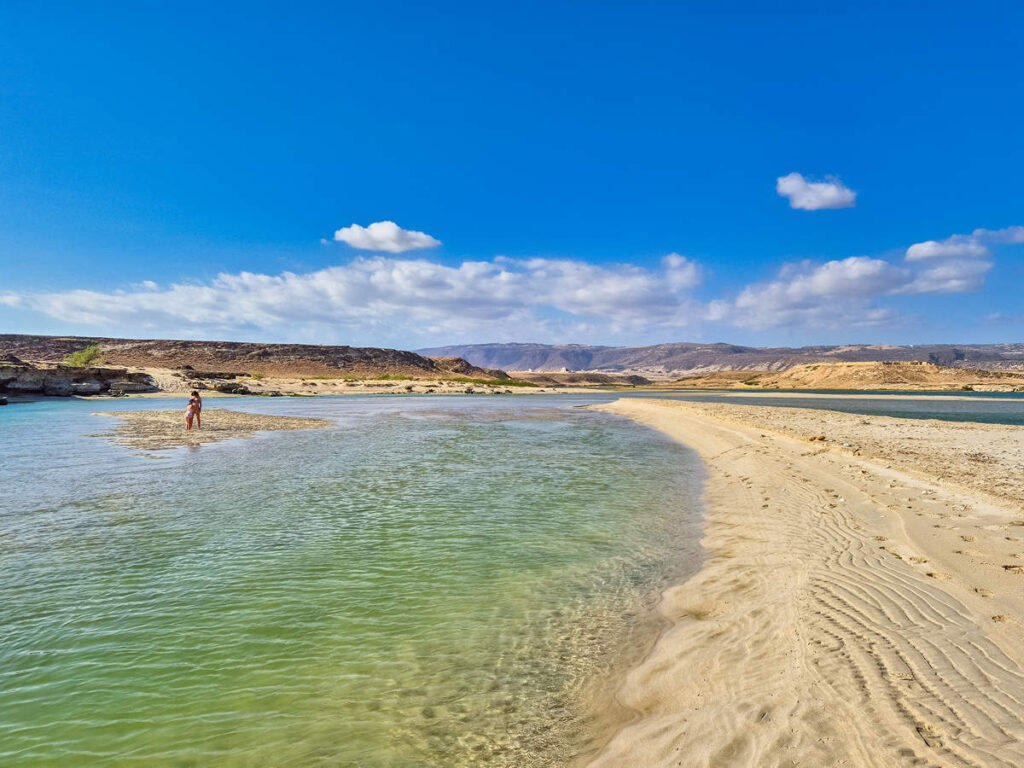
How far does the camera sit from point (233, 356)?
12850 cm

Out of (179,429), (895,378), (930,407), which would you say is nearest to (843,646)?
(179,429)

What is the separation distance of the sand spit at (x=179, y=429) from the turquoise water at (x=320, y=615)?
8230 millimetres

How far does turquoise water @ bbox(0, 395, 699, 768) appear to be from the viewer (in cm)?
416

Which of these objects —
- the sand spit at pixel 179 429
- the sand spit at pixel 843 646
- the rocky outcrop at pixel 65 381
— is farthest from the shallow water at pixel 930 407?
the rocky outcrop at pixel 65 381

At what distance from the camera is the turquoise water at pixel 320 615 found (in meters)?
4.16

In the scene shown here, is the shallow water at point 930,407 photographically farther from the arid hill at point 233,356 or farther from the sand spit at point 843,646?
the arid hill at point 233,356

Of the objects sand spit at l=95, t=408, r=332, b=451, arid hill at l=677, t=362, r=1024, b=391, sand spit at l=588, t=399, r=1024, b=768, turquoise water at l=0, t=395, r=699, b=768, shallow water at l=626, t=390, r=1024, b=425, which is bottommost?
sand spit at l=95, t=408, r=332, b=451

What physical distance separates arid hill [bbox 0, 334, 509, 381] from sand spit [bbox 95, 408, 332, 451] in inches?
3600

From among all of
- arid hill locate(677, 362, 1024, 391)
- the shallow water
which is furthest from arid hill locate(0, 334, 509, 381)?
arid hill locate(677, 362, 1024, 391)

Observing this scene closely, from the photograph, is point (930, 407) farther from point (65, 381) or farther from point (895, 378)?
point (65, 381)

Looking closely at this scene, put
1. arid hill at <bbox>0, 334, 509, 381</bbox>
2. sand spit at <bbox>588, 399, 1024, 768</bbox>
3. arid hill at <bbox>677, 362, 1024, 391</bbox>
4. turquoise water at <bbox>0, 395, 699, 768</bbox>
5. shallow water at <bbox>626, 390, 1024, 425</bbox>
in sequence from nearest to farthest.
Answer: sand spit at <bbox>588, 399, 1024, 768</bbox> < turquoise water at <bbox>0, 395, 699, 768</bbox> < shallow water at <bbox>626, 390, 1024, 425</bbox> < arid hill at <bbox>677, 362, 1024, 391</bbox> < arid hill at <bbox>0, 334, 509, 381</bbox>

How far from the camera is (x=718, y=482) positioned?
15.5 m

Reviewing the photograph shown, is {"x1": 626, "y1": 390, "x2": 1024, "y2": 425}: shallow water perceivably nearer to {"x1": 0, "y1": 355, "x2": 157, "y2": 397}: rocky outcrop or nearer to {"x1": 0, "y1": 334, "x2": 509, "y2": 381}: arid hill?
{"x1": 0, "y1": 355, "x2": 157, "y2": 397}: rocky outcrop

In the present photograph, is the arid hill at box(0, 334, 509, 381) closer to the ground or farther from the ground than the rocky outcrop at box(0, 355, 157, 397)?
farther from the ground
